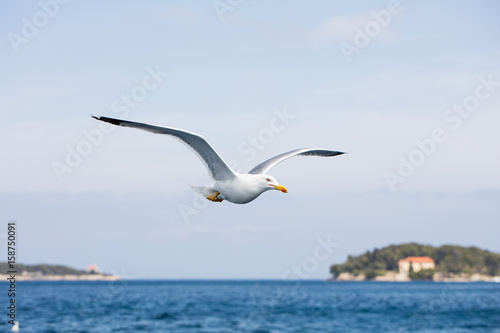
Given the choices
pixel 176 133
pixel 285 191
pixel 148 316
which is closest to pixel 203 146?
pixel 176 133

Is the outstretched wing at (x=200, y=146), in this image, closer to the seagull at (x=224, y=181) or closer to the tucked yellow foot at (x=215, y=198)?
A: the seagull at (x=224, y=181)

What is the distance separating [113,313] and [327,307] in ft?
105

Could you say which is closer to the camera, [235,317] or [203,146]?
[203,146]

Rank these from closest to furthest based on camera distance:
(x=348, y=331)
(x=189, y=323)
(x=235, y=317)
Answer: (x=348, y=331) → (x=189, y=323) → (x=235, y=317)

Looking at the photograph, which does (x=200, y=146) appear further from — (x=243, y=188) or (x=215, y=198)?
(x=215, y=198)

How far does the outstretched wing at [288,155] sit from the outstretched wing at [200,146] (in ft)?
5.18

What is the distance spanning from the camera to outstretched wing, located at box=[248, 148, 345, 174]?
564 inches

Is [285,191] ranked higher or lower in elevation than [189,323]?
higher

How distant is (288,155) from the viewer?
15211mm

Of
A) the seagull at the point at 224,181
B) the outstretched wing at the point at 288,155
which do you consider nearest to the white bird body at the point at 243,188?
the seagull at the point at 224,181

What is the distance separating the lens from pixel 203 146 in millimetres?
12109

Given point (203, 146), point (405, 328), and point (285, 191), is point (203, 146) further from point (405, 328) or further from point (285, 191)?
point (405, 328)

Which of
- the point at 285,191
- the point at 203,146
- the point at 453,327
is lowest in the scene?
the point at 453,327

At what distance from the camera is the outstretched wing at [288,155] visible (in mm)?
14334
